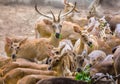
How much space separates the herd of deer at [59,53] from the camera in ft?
27.7

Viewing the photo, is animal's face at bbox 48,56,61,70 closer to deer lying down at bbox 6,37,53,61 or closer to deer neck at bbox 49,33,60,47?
deer lying down at bbox 6,37,53,61

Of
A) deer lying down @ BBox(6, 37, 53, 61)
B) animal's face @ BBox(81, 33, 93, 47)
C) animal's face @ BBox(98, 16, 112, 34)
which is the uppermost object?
animal's face @ BBox(98, 16, 112, 34)

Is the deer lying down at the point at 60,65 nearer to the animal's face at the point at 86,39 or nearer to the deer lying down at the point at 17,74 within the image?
the deer lying down at the point at 17,74

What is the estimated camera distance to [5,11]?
17453 mm

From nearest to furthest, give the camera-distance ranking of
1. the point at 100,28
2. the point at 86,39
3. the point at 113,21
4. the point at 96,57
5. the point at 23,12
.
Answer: the point at 96,57, the point at 86,39, the point at 100,28, the point at 113,21, the point at 23,12

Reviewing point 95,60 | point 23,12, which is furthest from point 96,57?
point 23,12

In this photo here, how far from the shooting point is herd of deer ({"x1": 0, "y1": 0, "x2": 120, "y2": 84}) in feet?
27.7

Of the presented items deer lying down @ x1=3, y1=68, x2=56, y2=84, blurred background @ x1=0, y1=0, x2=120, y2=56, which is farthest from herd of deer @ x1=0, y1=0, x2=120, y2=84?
blurred background @ x1=0, y1=0, x2=120, y2=56

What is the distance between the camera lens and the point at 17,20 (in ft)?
53.9

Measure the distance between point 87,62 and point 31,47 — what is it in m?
1.80

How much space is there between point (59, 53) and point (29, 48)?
1413mm

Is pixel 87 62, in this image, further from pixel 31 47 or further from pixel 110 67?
pixel 31 47

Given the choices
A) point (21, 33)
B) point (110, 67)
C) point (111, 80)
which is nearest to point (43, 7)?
point (21, 33)

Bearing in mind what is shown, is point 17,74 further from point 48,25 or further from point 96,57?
point 48,25
